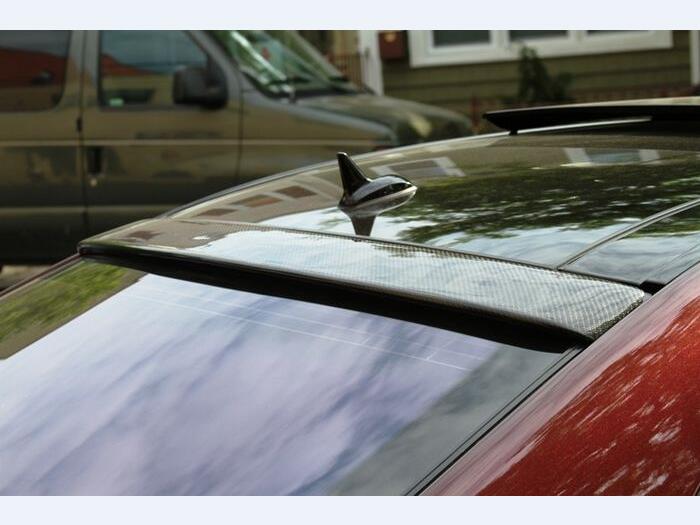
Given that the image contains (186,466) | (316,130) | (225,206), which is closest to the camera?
(186,466)

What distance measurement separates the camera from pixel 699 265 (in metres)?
1.78

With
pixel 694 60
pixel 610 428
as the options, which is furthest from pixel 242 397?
pixel 694 60

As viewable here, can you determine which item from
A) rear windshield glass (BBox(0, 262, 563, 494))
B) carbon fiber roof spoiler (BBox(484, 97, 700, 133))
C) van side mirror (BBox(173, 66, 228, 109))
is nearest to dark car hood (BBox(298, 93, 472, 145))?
van side mirror (BBox(173, 66, 228, 109))

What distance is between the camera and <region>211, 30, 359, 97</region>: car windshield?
7902 mm

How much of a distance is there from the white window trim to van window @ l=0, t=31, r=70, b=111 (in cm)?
608

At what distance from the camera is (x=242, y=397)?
1.75 m

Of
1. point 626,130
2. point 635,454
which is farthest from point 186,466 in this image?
point 626,130

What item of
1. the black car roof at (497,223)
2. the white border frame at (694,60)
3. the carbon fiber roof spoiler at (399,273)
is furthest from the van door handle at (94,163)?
the white border frame at (694,60)

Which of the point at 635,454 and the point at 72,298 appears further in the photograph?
the point at 72,298

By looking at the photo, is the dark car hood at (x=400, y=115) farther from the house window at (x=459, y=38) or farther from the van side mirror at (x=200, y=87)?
the house window at (x=459, y=38)

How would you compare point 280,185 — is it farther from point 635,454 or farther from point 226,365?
point 635,454

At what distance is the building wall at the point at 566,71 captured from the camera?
12.9 meters

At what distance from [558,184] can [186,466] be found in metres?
0.88

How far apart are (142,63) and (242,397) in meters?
6.30
